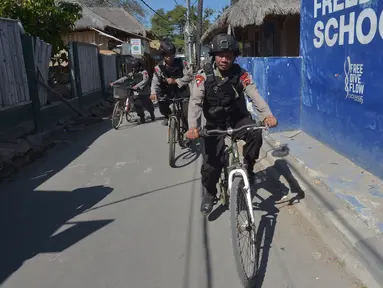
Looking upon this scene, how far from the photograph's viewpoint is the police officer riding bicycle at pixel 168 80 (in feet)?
21.2

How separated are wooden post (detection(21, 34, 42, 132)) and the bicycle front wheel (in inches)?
252

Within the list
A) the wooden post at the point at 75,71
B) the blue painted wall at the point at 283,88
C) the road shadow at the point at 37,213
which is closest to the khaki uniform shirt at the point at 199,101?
the road shadow at the point at 37,213

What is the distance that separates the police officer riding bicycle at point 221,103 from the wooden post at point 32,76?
5.47 meters

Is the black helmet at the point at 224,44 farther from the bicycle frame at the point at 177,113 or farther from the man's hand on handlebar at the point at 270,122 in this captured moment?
the bicycle frame at the point at 177,113

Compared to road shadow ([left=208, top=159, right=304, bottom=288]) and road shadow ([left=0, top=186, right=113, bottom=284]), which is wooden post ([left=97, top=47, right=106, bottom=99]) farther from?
road shadow ([left=208, top=159, right=304, bottom=288])

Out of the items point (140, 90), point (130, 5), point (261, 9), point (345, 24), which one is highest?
point (130, 5)

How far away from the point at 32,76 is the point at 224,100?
5.81 m

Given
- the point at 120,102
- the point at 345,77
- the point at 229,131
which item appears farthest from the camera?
the point at 120,102

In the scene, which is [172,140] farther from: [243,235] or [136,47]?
[136,47]

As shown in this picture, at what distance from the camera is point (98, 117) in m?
11.3

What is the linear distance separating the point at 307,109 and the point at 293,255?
13.1 feet

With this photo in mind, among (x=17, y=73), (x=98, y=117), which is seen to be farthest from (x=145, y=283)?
(x=98, y=117)

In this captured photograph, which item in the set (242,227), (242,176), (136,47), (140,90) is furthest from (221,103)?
(136,47)

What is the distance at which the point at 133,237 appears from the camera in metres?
3.66
